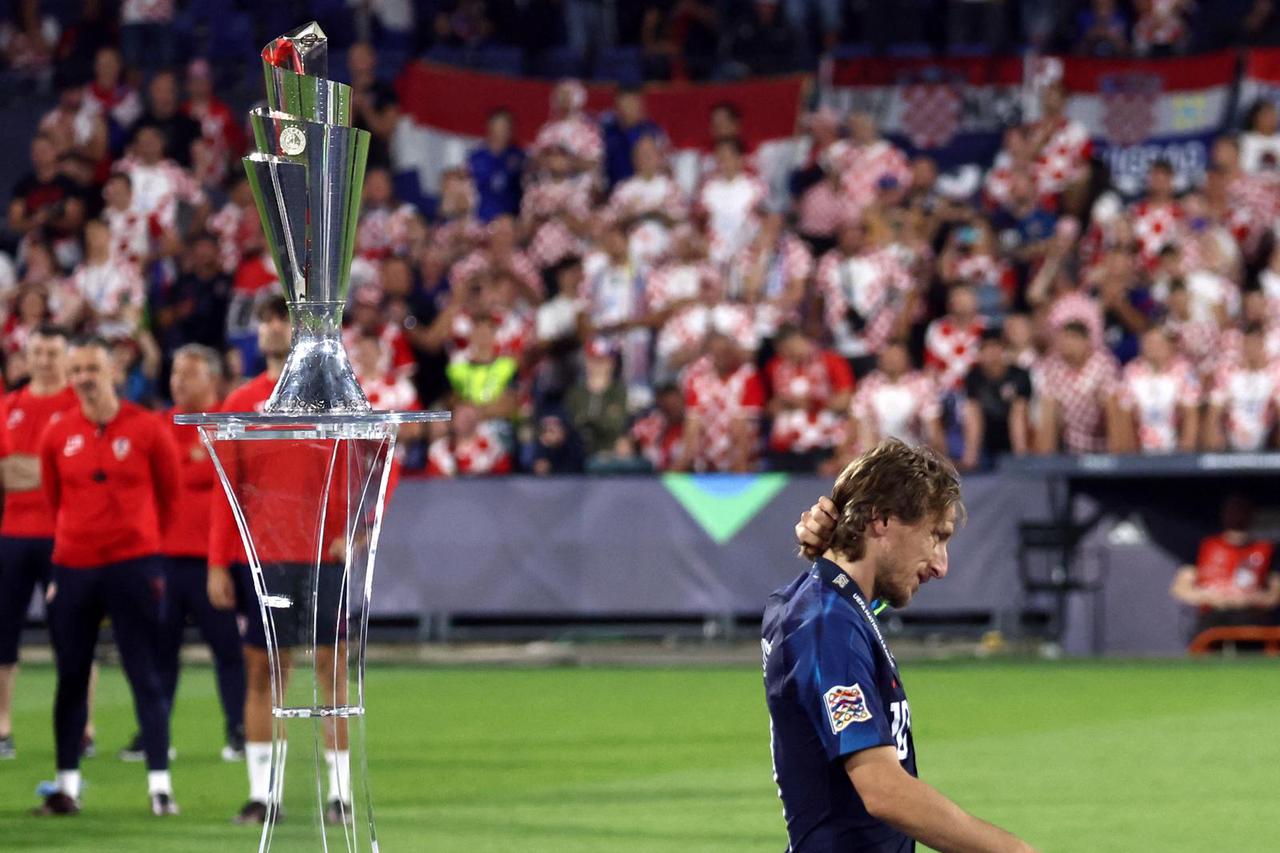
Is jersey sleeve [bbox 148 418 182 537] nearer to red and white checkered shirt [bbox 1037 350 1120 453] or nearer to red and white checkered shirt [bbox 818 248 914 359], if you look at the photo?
red and white checkered shirt [bbox 1037 350 1120 453]

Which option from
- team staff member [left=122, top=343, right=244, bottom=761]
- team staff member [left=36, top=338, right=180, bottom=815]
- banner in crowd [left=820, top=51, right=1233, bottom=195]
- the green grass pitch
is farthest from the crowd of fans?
team staff member [left=36, top=338, right=180, bottom=815]

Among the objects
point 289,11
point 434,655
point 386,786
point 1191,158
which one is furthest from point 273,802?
point 289,11

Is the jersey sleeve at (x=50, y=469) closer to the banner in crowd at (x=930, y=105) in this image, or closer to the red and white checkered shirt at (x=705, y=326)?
the red and white checkered shirt at (x=705, y=326)

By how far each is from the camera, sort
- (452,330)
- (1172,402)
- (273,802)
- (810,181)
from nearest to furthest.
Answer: (273,802) → (1172,402) → (452,330) → (810,181)

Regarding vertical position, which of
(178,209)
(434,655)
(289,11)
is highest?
(289,11)

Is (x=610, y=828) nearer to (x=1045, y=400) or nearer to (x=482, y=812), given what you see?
(x=482, y=812)

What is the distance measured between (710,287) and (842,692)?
16249 millimetres

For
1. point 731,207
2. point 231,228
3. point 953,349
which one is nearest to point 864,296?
point 953,349

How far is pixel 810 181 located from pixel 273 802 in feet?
57.0

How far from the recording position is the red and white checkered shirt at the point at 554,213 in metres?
22.2

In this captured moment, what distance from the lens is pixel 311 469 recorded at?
221 inches

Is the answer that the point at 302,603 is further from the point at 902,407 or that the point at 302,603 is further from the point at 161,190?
the point at 161,190

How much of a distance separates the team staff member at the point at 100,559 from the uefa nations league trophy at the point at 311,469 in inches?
179

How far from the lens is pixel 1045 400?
18828mm
